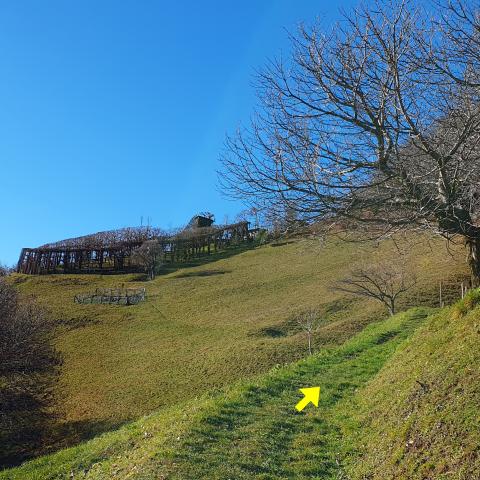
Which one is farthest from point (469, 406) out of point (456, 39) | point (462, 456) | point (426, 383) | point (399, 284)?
point (399, 284)

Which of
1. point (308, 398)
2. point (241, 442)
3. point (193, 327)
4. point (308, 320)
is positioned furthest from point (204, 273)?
point (241, 442)

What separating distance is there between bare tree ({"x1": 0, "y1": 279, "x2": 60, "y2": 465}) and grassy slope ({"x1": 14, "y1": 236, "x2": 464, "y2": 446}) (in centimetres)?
147

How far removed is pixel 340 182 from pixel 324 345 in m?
21.9

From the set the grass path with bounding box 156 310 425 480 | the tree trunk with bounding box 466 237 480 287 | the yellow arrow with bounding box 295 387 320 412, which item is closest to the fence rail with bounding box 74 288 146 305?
the grass path with bounding box 156 310 425 480

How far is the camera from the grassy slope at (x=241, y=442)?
22.4 ft

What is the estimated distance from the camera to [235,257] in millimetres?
71188

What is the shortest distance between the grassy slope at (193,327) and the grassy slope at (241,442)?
9.72 feet

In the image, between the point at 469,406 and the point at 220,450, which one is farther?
the point at 220,450

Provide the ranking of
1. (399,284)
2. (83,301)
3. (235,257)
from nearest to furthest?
(399,284) < (83,301) < (235,257)

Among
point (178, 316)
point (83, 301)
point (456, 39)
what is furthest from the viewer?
point (83, 301)

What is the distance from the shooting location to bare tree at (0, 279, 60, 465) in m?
19.2

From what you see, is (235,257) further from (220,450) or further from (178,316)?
(220,450)

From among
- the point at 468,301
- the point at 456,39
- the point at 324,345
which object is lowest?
the point at 324,345

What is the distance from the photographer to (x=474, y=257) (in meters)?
9.03
